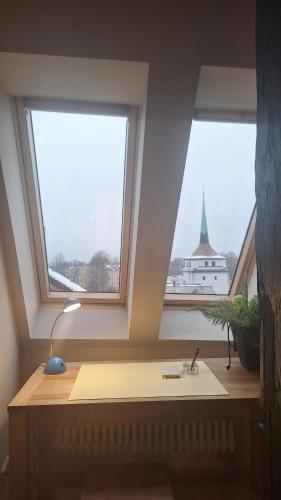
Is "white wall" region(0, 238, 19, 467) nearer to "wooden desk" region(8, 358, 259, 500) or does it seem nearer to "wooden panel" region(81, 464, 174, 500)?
"wooden desk" region(8, 358, 259, 500)

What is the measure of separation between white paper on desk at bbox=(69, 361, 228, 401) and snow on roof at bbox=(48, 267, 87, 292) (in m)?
0.60

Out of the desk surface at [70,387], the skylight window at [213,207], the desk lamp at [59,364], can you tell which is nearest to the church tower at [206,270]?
the skylight window at [213,207]

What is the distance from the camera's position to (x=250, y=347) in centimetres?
193

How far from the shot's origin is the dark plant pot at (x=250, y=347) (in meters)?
1.92

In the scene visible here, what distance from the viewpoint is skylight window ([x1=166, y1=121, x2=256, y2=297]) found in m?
2.01

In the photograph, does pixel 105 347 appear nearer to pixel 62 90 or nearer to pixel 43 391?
pixel 43 391

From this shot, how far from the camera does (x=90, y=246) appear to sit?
91.0 inches

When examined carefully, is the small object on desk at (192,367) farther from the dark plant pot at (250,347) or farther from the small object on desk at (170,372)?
the dark plant pot at (250,347)

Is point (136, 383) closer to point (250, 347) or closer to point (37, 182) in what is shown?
point (250, 347)

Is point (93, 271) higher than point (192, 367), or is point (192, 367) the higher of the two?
point (93, 271)

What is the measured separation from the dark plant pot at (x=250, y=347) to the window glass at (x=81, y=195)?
1008 mm

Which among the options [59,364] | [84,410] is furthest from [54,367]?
[84,410]

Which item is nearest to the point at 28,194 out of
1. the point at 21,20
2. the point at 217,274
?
the point at 21,20

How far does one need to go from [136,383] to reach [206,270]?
43.5 inches
